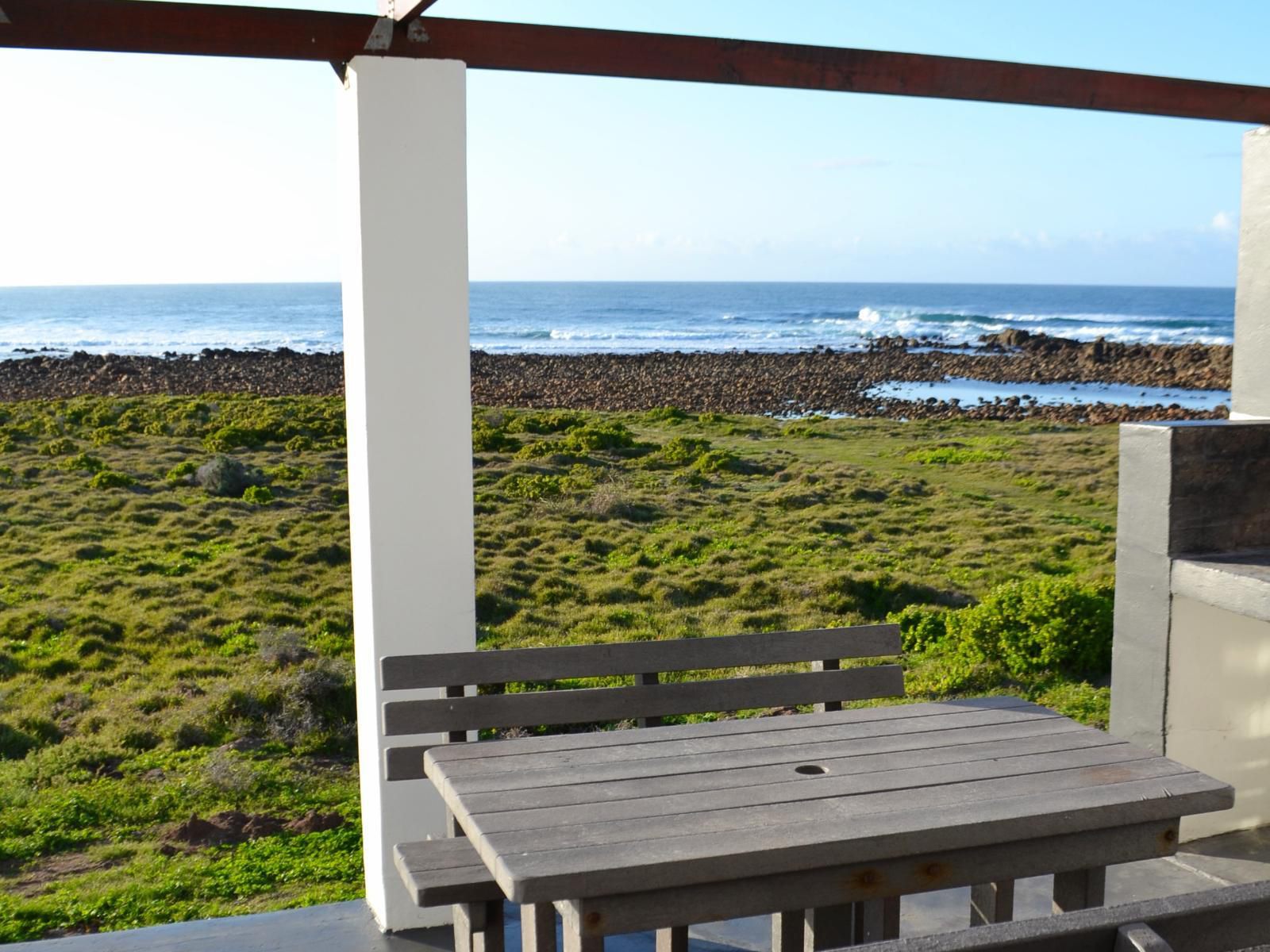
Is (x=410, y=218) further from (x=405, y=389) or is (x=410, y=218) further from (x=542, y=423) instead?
(x=542, y=423)

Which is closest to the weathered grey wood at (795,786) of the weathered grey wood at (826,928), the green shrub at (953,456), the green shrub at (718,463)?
the weathered grey wood at (826,928)

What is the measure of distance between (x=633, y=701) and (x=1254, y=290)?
2185mm

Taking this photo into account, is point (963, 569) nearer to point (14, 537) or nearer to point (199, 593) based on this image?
point (199, 593)

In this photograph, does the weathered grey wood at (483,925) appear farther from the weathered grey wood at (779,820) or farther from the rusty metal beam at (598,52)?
the rusty metal beam at (598,52)

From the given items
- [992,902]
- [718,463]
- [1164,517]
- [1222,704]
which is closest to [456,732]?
[992,902]

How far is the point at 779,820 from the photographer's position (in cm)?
165

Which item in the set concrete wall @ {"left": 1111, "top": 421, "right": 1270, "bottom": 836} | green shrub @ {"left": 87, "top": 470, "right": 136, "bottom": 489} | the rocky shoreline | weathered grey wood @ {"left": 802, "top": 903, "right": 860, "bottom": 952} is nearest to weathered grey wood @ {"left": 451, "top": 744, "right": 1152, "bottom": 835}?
weathered grey wood @ {"left": 802, "top": 903, "right": 860, "bottom": 952}

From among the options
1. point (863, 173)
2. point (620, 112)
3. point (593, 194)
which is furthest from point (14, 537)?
point (863, 173)

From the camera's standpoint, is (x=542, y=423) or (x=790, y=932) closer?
(x=790, y=932)

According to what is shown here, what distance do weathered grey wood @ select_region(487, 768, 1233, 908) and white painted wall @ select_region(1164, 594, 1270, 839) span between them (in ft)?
4.03

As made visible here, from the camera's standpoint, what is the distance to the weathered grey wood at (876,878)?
1535 mm

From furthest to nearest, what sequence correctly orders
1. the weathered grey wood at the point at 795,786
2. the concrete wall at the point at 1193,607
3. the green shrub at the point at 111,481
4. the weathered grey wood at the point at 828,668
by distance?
the green shrub at the point at 111,481 < the concrete wall at the point at 1193,607 < the weathered grey wood at the point at 828,668 < the weathered grey wood at the point at 795,786

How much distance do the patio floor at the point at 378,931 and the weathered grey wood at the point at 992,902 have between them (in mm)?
252

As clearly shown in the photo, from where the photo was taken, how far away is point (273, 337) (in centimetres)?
3988
